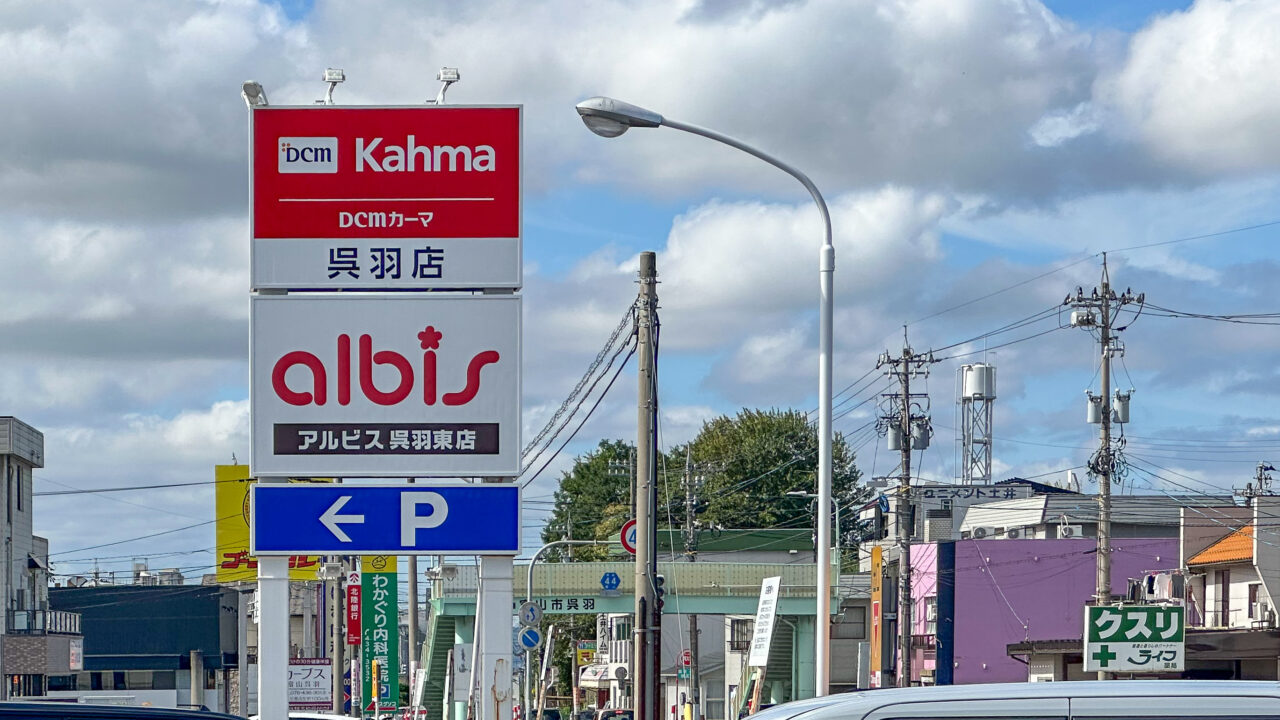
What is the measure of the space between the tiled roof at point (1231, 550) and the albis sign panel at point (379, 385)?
36.8 metres

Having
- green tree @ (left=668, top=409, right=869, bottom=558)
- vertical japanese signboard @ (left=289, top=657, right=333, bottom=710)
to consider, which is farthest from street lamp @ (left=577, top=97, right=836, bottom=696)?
green tree @ (left=668, top=409, right=869, bottom=558)

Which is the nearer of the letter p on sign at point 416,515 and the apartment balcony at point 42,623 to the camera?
the letter p on sign at point 416,515

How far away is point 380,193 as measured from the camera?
13008 millimetres

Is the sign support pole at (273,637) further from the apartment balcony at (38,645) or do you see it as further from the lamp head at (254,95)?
the apartment balcony at (38,645)

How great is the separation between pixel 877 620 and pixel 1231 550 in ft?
34.0

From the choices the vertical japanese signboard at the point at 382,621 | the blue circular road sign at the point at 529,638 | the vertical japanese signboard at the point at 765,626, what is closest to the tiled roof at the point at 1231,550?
the blue circular road sign at the point at 529,638

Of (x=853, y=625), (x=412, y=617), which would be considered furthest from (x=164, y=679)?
(x=853, y=625)

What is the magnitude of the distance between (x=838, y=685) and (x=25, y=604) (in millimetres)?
34254

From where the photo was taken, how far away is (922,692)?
6410 millimetres

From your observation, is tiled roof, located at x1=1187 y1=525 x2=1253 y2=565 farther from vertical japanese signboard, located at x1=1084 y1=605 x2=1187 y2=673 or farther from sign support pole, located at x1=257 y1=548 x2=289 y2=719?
sign support pole, located at x1=257 y1=548 x2=289 y2=719

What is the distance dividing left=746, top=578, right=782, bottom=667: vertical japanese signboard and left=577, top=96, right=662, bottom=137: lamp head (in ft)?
20.8

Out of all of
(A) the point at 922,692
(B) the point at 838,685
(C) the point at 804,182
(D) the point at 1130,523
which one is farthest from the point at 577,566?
(A) the point at 922,692

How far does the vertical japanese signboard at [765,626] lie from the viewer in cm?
1823

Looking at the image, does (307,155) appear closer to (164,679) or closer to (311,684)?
(311,684)
